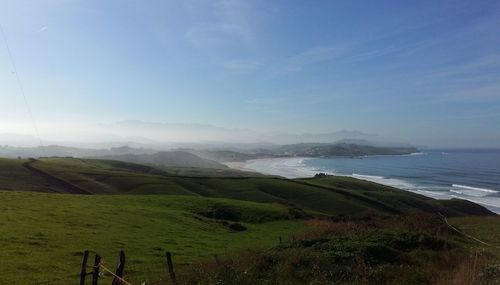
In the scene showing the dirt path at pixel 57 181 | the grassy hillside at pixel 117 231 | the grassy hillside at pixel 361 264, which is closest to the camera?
the grassy hillside at pixel 361 264

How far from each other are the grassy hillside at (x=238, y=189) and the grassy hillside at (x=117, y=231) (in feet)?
69.9

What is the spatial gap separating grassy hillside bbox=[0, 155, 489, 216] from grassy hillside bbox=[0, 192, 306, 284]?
2131 cm

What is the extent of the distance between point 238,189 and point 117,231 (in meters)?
56.4

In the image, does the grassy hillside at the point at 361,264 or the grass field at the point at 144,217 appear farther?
the grass field at the point at 144,217

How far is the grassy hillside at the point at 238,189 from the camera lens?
251ft

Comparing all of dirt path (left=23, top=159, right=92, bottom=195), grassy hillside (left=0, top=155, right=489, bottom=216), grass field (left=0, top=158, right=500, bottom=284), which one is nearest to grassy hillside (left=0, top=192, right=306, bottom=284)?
grass field (left=0, top=158, right=500, bottom=284)

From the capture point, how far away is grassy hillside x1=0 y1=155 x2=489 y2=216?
76562 millimetres

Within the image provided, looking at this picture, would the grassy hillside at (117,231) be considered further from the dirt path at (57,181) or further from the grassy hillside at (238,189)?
the grassy hillside at (238,189)

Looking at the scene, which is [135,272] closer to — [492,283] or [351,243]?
[351,243]

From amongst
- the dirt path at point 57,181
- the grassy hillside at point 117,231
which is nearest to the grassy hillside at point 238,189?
the dirt path at point 57,181

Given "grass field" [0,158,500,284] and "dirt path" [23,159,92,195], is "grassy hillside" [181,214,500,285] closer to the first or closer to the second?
"grass field" [0,158,500,284]

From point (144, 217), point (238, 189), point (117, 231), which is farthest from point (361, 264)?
point (238, 189)

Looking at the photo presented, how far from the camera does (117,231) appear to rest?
117ft

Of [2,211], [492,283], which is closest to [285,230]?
[2,211]
